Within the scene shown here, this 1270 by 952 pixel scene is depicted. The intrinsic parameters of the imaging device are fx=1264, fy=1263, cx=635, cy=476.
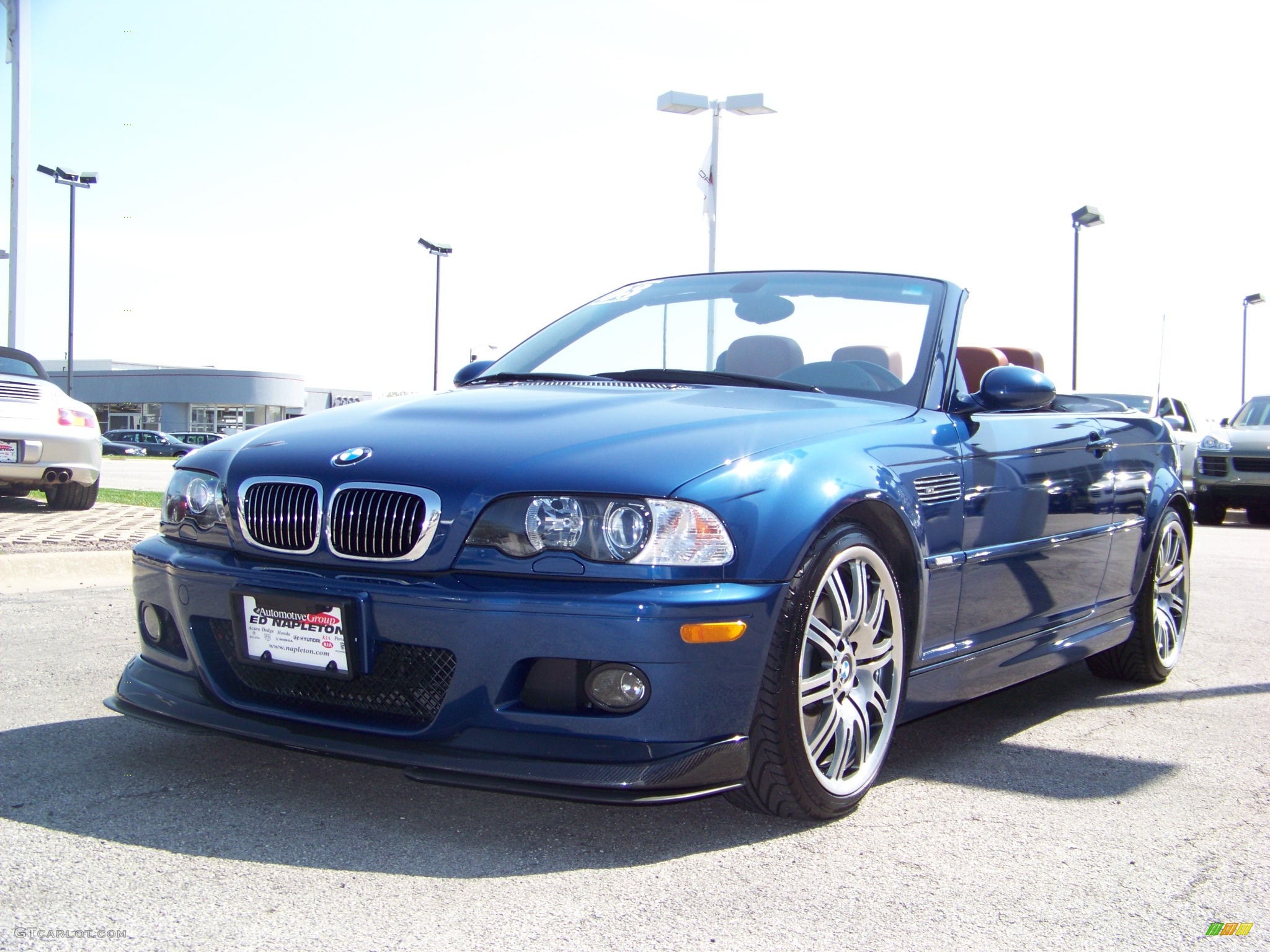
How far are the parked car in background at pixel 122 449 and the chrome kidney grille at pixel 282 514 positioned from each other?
48.1 m

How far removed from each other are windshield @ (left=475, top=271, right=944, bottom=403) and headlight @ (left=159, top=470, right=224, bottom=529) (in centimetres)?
125

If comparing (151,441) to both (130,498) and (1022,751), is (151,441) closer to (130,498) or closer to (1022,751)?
(130,498)

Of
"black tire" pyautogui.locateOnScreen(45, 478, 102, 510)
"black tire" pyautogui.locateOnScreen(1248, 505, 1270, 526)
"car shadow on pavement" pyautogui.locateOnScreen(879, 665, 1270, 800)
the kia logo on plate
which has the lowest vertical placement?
"car shadow on pavement" pyautogui.locateOnScreen(879, 665, 1270, 800)

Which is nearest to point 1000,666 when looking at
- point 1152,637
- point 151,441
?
point 1152,637

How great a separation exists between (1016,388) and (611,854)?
6.20ft

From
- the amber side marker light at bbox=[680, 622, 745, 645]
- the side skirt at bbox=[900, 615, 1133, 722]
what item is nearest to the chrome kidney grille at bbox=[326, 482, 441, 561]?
the amber side marker light at bbox=[680, 622, 745, 645]

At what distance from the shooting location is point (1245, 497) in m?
15.9

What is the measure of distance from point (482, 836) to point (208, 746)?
1.08 metres

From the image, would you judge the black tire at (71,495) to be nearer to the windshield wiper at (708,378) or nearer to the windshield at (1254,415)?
the windshield wiper at (708,378)

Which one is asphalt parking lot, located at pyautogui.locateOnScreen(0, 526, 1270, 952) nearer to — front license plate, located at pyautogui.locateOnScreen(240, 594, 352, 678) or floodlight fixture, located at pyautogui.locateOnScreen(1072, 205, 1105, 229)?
front license plate, located at pyautogui.locateOnScreen(240, 594, 352, 678)

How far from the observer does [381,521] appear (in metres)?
2.91

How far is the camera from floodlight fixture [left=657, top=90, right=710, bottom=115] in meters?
17.8

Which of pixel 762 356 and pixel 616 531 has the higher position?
pixel 762 356

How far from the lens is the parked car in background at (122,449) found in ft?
157
